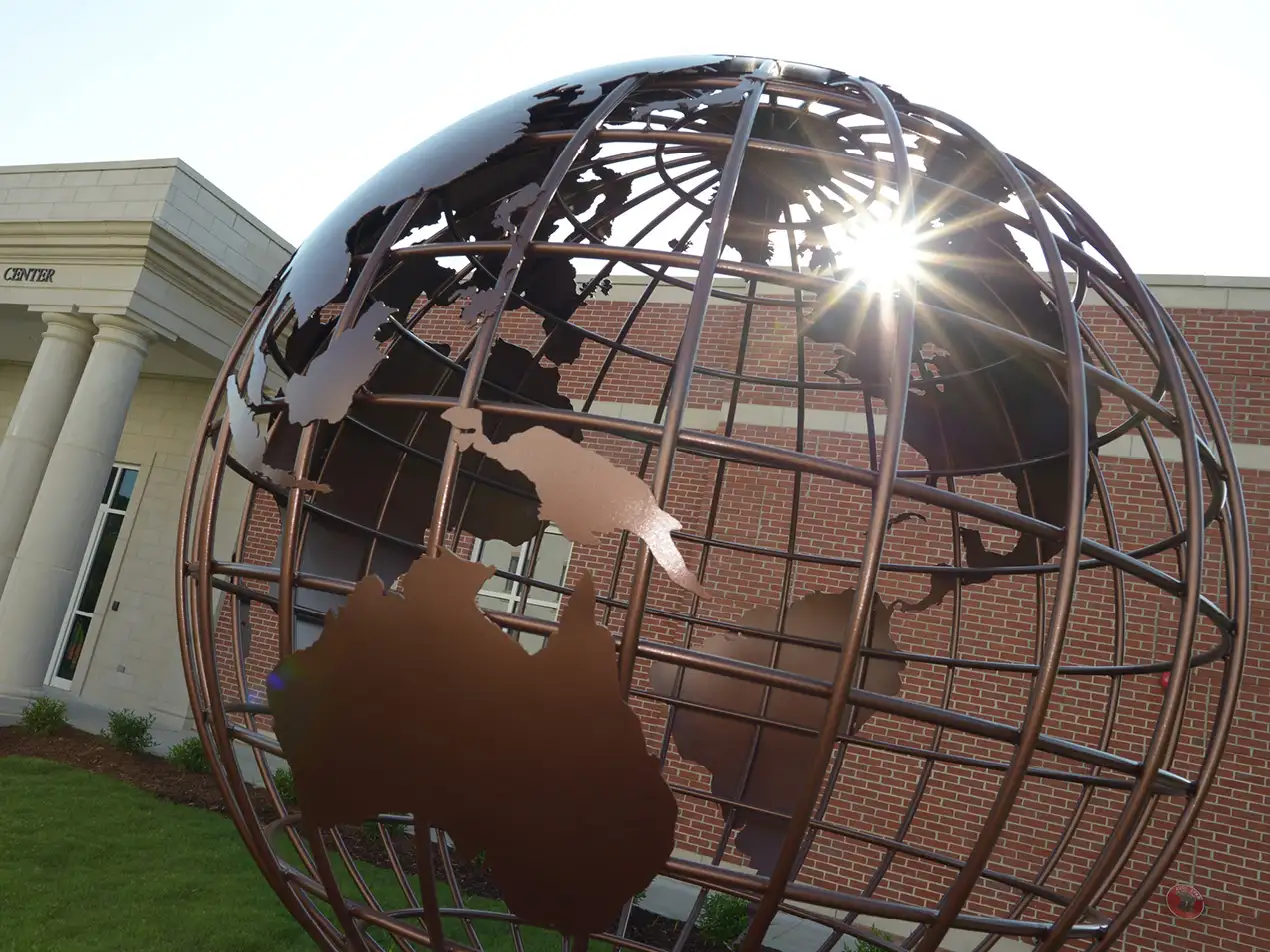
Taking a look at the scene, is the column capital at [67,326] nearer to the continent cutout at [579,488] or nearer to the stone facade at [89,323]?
the stone facade at [89,323]

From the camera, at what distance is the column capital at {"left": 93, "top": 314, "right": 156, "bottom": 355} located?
24.3 ft

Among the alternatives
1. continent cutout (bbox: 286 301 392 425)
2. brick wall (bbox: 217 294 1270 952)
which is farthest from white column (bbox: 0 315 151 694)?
continent cutout (bbox: 286 301 392 425)

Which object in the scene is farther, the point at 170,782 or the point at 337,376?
the point at 170,782

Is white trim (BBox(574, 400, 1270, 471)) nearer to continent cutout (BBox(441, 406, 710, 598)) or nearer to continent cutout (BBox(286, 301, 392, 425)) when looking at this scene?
continent cutout (BBox(286, 301, 392, 425))

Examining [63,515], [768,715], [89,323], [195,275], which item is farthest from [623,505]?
[89,323]

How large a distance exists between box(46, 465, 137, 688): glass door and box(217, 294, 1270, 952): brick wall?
4.38 metres

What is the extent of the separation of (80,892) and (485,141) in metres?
4.67

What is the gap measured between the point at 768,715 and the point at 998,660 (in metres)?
4.08

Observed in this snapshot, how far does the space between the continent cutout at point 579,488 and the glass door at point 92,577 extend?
10.8m

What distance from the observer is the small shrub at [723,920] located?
4.90 metres

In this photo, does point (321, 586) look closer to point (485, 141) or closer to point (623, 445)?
point (485, 141)

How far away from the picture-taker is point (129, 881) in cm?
445

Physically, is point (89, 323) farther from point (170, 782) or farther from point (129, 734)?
point (170, 782)

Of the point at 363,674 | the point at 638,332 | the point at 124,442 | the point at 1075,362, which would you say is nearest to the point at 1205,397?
the point at 1075,362
